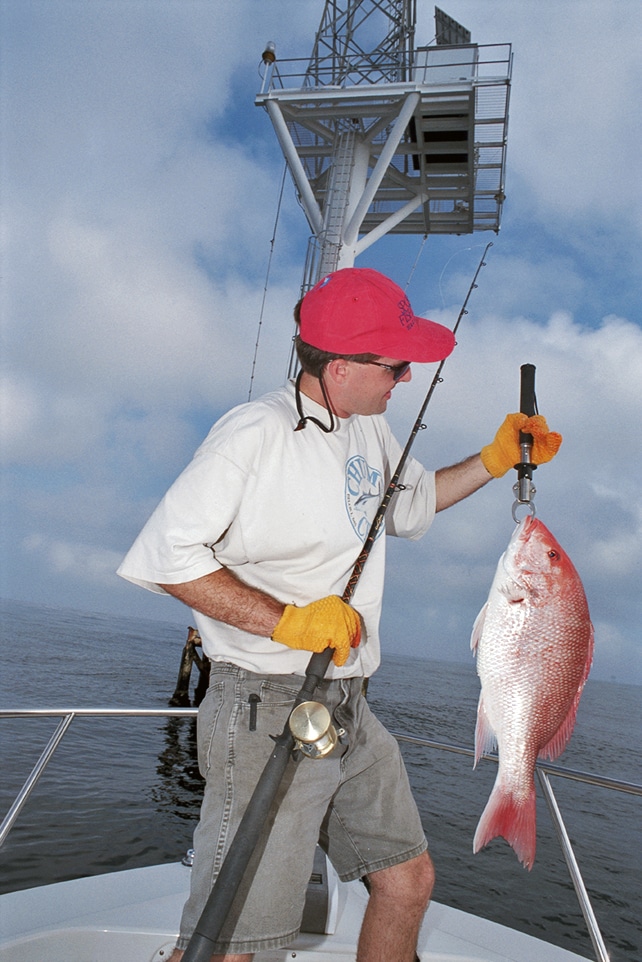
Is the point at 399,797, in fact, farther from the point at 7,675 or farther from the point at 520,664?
the point at 7,675

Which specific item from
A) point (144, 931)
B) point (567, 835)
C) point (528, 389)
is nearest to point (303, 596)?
point (528, 389)

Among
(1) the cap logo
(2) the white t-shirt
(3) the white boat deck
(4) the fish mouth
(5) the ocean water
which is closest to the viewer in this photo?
(2) the white t-shirt

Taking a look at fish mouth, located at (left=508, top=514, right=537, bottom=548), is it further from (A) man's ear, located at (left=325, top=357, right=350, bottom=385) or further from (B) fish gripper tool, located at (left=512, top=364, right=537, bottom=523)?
(A) man's ear, located at (left=325, top=357, right=350, bottom=385)

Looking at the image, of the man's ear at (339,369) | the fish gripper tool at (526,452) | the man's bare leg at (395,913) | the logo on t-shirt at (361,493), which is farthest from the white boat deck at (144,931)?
the man's ear at (339,369)

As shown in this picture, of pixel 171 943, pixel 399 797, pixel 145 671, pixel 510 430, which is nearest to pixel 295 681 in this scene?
pixel 399 797

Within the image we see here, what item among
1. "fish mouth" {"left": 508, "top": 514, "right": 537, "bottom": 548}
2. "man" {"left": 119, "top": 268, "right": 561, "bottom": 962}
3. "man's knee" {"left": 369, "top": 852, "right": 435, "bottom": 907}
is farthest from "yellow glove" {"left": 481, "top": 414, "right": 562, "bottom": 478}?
"man's knee" {"left": 369, "top": 852, "right": 435, "bottom": 907}

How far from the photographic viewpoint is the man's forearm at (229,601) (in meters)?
1.99

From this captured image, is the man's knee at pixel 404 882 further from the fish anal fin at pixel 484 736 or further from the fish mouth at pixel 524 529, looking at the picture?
the fish mouth at pixel 524 529

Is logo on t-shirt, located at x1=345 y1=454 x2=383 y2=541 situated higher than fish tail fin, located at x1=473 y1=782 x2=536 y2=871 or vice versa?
logo on t-shirt, located at x1=345 y1=454 x2=383 y2=541

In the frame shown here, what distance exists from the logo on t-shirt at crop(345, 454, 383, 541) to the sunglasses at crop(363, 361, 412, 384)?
0.34m

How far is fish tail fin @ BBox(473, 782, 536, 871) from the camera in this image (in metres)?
1.84

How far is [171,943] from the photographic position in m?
2.71

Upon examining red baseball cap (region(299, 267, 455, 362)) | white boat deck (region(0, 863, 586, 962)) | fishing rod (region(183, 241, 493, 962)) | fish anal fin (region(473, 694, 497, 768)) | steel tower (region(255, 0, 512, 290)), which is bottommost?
white boat deck (region(0, 863, 586, 962))

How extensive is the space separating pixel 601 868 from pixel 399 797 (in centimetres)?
1408
